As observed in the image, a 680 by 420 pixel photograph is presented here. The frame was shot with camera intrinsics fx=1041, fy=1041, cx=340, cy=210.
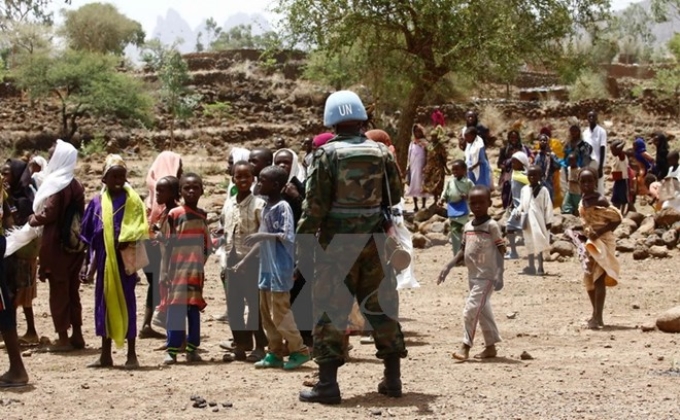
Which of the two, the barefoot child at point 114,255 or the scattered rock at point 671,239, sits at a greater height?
the barefoot child at point 114,255

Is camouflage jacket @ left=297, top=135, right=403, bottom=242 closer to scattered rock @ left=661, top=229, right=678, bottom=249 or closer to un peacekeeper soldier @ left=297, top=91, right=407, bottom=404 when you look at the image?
un peacekeeper soldier @ left=297, top=91, right=407, bottom=404

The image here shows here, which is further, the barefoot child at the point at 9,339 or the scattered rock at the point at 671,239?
the scattered rock at the point at 671,239

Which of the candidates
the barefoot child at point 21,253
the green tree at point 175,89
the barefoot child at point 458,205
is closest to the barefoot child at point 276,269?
the barefoot child at point 21,253

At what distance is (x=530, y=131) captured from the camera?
113 feet

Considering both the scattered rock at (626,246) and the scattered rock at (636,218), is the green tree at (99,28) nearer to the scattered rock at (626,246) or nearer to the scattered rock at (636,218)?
the scattered rock at (636,218)

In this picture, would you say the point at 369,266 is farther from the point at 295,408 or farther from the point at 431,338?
the point at 431,338

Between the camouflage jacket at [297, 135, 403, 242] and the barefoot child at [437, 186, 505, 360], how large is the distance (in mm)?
1462

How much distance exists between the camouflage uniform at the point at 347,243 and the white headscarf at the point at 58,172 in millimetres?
2523

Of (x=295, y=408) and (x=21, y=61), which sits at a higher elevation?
(x=21, y=61)

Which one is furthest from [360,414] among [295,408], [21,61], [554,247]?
[21,61]

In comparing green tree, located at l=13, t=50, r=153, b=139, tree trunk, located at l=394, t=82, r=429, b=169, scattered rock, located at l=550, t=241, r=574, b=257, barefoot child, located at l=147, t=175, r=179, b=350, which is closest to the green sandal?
barefoot child, located at l=147, t=175, r=179, b=350

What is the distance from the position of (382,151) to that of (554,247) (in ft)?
26.7

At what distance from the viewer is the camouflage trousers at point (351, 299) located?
19.6 ft

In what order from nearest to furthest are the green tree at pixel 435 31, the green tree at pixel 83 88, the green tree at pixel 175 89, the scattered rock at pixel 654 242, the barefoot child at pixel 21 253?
the barefoot child at pixel 21 253
the scattered rock at pixel 654 242
the green tree at pixel 435 31
the green tree at pixel 83 88
the green tree at pixel 175 89
